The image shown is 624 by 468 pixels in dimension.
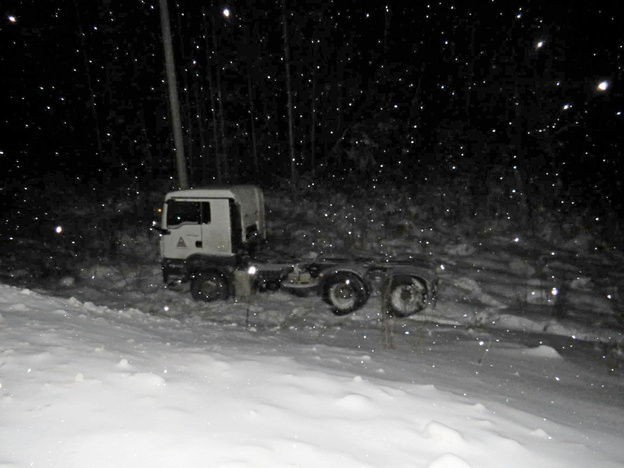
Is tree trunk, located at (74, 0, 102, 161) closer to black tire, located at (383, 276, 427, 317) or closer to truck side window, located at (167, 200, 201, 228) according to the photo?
truck side window, located at (167, 200, 201, 228)

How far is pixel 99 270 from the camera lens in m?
12.1

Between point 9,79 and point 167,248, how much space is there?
18.7 metres

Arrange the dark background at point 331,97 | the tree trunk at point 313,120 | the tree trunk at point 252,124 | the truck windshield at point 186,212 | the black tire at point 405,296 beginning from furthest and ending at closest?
the tree trunk at point 252,124, the tree trunk at point 313,120, the dark background at point 331,97, the truck windshield at point 186,212, the black tire at point 405,296

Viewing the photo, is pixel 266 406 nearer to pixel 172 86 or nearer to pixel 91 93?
pixel 172 86

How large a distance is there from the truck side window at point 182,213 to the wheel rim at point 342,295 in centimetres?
326

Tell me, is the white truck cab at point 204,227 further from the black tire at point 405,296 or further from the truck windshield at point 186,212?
the black tire at point 405,296

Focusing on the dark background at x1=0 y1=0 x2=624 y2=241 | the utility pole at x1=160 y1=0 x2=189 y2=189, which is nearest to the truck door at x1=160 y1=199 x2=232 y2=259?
the utility pole at x1=160 y1=0 x2=189 y2=189

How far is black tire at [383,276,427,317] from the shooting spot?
27.8ft

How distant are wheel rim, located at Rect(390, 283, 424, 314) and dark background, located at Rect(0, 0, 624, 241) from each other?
346 inches

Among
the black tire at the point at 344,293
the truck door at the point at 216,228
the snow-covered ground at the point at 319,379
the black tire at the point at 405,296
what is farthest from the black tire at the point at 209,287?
the black tire at the point at 405,296

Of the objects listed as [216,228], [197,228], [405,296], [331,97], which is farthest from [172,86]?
[331,97]

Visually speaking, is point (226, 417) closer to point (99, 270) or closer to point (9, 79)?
point (99, 270)

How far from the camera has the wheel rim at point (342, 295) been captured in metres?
8.83

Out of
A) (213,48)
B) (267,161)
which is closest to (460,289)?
(267,161)
